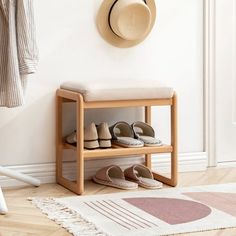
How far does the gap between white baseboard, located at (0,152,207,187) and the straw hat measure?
624 millimetres

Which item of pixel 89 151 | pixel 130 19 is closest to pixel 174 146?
pixel 89 151

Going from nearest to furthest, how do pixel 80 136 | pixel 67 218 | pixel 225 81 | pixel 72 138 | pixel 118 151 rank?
1. pixel 67 218
2. pixel 80 136
3. pixel 118 151
4. pixel 72 138
5. pixel 225 81

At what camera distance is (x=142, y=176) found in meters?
3.05

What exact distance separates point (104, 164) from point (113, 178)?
7.6 inches

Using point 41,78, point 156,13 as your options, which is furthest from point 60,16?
point 156,13

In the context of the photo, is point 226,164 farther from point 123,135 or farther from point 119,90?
point 119,90

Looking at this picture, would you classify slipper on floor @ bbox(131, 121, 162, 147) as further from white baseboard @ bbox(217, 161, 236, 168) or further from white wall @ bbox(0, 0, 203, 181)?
white baseboard @ bbox(217, 161, 236, 168)

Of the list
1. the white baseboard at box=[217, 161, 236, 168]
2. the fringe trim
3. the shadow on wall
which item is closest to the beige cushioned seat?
the shadow on wall

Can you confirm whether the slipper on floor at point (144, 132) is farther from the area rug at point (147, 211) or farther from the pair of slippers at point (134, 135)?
the area rug at point (147, 211)

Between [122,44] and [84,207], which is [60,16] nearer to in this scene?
[122,44]

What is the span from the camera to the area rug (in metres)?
2.13

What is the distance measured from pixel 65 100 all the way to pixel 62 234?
3.49ft

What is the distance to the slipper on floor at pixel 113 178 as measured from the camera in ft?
9.31

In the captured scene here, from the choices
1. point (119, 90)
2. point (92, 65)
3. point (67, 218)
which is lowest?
point (67, 218)
